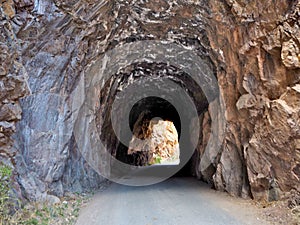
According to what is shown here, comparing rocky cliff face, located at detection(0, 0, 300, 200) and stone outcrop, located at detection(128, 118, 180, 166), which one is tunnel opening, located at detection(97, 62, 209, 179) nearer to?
rocky cliff face, located at detection(0, 0, 300, 200)

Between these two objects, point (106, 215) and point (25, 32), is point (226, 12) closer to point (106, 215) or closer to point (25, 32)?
point (25, 32)

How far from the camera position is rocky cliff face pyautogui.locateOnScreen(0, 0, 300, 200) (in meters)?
5.82

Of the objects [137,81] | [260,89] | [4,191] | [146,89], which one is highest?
[137,81]

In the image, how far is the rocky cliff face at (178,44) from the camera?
5.82 m

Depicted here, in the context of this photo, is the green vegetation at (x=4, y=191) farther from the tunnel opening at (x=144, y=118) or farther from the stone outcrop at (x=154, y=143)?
the stone outcrop at (x=154, y=143)

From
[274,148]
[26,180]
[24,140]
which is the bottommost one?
[26,180]

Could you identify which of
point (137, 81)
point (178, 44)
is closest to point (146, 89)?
point (137, 81)

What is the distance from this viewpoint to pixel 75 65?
814 cm

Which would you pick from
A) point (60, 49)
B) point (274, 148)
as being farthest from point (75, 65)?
point (274, 148)

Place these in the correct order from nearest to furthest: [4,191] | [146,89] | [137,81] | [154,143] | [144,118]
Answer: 1. [4,191]
2. [137,81]
3. [146,89]
4. [144,118]
5. [154,143]

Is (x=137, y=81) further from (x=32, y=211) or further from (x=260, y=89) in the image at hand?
(x=32, y=211)

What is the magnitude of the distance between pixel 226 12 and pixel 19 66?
5177mm

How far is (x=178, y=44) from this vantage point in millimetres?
10078

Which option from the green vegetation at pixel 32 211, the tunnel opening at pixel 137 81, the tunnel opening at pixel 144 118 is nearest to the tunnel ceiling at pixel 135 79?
the tunnel opening at pixel 137 81
